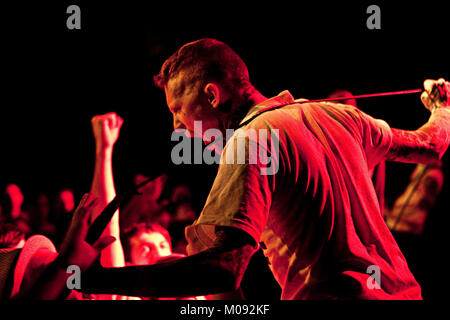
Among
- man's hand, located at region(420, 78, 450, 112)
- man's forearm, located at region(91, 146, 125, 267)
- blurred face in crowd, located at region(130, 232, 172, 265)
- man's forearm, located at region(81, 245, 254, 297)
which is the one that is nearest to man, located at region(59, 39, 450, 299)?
man's forearm, located at region(81, 245, 254, 297)

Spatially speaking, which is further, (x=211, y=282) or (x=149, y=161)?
(x=149, y=161)

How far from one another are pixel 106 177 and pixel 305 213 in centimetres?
182

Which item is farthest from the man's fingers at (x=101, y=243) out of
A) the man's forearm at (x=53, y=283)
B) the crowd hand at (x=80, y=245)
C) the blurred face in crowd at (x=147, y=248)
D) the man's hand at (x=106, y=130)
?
the blurred face in crowd at (x=147, y=248)

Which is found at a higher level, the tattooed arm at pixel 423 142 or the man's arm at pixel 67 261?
the tattooed arm at pixel 423 142

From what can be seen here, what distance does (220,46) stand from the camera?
173cm

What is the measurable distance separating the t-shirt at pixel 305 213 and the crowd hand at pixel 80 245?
0.28 metres

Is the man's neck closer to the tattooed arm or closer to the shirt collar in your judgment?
the shirt collar

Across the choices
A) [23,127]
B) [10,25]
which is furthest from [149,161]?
[10,25]

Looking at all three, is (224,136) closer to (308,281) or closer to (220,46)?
(220,46)

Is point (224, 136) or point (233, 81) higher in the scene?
point (233, 81)

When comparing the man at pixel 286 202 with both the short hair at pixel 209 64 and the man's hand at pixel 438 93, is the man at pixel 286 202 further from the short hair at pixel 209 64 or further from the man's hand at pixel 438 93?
the man's hand at pixel 438 93

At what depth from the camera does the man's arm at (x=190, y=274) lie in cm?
109

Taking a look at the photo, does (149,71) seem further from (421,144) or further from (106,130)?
(421,144)

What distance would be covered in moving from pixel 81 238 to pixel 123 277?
240mm
